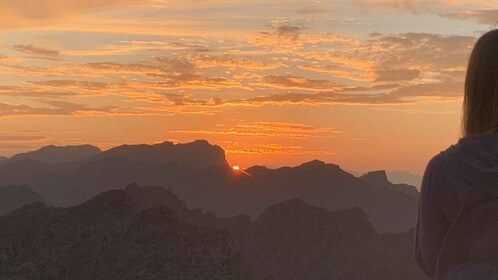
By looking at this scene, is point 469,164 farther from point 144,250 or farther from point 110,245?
point 110,245

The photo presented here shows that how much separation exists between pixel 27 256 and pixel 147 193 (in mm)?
43871

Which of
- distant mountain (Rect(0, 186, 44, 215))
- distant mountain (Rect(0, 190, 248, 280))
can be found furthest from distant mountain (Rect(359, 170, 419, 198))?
distant mountain (Rect(0, 190, 248, 280))

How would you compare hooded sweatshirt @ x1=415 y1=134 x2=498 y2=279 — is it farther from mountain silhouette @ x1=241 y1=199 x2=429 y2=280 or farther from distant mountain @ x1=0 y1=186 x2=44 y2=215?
distant mountain @ x1=0 y1=186 x2=44 y2=215

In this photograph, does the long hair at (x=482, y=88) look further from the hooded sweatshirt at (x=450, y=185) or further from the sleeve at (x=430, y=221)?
the sleeve at (x=430, y=221)

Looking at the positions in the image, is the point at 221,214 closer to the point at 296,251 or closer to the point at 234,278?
the point at 296,251

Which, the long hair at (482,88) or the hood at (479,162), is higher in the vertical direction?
Result: the long hair at (482,88)

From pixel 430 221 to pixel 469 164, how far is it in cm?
48

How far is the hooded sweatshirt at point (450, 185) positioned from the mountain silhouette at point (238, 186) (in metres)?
151

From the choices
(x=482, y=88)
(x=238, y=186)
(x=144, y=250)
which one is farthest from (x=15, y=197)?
(x=482, y=88)

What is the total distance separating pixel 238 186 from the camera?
549ft

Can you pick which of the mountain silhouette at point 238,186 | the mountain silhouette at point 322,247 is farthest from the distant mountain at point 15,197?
the mountain silhouette at point 322,247

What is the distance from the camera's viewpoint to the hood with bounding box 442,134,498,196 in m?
3.32

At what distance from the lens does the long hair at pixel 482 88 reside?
3.45 m

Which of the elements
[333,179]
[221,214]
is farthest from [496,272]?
[333,179]
